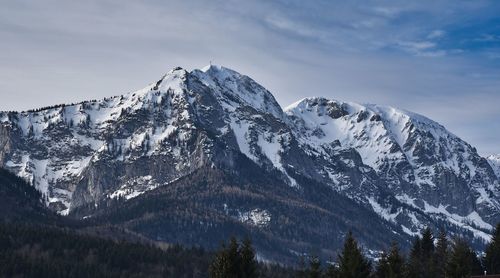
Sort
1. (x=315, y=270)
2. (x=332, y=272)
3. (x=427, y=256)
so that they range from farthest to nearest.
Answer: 1. (x=427, y=256)
2. (x=332, y=272)
3. (x=315, y=270)

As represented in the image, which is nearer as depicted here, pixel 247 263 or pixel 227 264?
pixel 227 264

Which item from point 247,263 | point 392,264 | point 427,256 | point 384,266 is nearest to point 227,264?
point 247,263

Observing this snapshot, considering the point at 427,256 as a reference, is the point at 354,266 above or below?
below

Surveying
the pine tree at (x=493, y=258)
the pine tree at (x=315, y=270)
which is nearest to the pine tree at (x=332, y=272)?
the pine tree at (x=315, y=270)

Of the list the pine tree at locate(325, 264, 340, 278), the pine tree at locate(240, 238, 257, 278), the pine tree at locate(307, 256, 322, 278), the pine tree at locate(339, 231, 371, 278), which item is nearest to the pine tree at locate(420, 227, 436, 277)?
the pine tree at locate(325, 264, 340, 278)

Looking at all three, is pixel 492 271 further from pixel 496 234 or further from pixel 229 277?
pixel 229 277

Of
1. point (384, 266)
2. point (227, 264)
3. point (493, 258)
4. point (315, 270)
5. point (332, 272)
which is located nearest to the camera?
point (227, 264)

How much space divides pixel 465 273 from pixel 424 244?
200 feet

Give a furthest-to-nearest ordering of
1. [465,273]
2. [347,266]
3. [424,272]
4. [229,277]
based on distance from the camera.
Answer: [424,272]
[465,273]
[347,266]
[229,277]

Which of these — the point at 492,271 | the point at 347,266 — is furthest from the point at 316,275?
the point at 492,271

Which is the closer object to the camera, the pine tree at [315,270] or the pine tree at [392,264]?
the pine tree at [315,270]

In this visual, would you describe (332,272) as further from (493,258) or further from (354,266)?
(493,258)

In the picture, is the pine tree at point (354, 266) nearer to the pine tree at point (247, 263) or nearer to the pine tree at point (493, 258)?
the pine tree at point (247, 263)

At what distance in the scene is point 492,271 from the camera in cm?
13500
